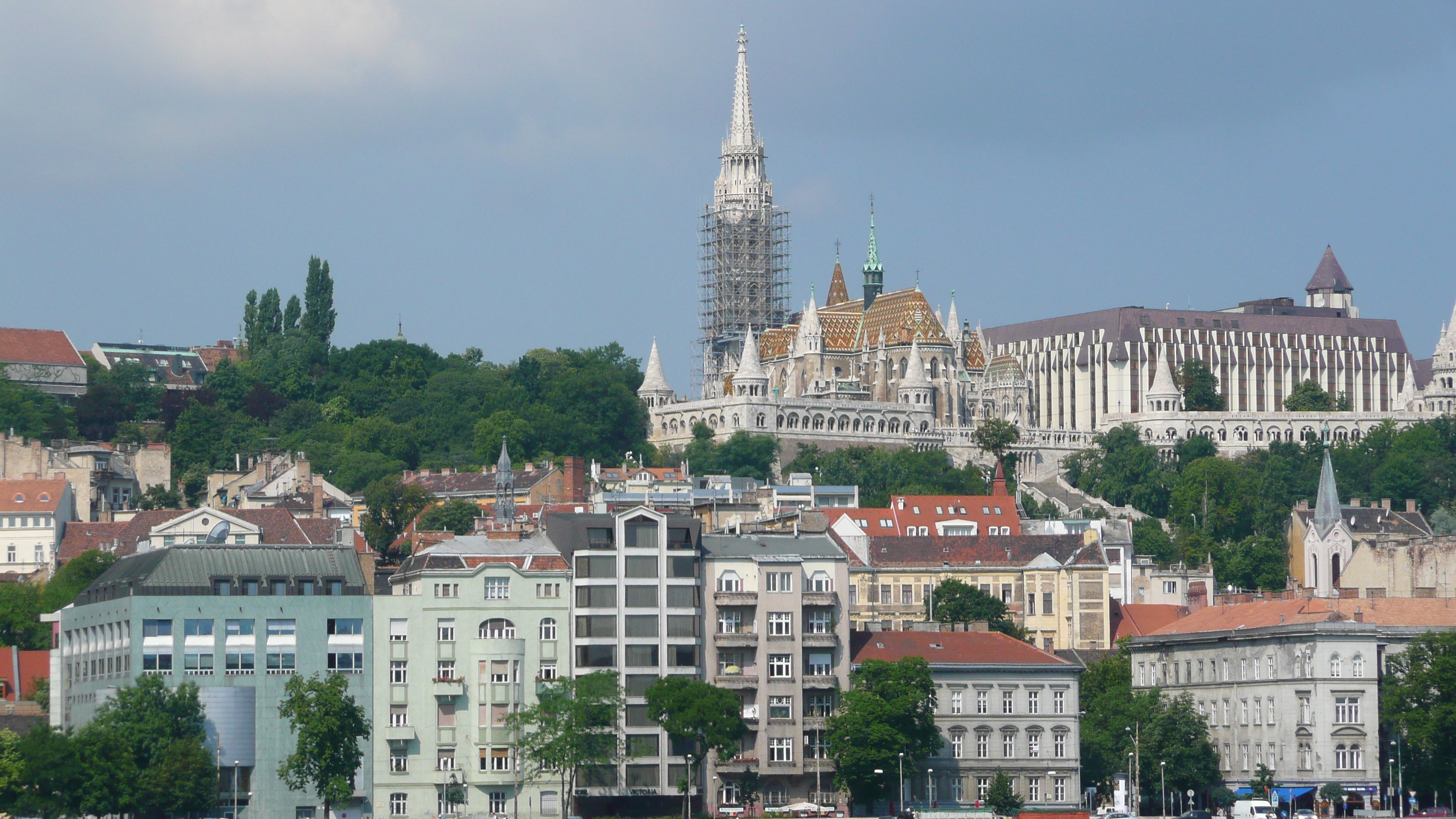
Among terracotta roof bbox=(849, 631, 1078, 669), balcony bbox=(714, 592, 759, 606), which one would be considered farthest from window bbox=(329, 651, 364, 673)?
terracotta roof bbox=(849, 631, 1078, 669)

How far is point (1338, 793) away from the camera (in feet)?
354

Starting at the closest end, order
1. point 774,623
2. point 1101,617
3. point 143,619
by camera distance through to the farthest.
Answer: point 143,619 → point 774,623 → point 1101,617

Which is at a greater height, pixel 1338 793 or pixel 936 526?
pixel 936 526

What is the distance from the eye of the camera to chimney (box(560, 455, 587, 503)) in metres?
166

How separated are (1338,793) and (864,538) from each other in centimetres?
3711

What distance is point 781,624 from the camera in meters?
107

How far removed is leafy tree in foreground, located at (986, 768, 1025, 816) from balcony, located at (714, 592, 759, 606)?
419 inches

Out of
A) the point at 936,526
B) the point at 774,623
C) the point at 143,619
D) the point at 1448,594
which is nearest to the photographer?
the point at 143,619

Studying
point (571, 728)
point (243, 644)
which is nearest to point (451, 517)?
point (243, 644)

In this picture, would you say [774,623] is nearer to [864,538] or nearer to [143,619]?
→ [143,619]

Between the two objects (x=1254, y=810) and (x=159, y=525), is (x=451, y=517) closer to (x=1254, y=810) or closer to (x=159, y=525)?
(x=159, y=525)

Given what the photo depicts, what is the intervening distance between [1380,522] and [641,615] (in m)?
78.9

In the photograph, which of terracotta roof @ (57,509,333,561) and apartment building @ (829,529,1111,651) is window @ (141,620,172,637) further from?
apartment building @ (829,529,1111,651)

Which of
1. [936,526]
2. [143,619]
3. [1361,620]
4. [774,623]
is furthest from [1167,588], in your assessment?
[143,619]
